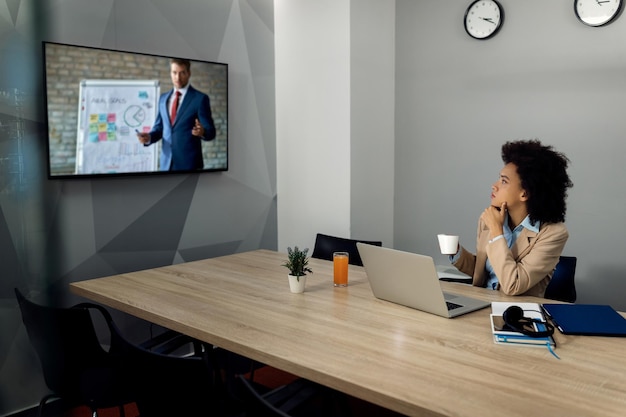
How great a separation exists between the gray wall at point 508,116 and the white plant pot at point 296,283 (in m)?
1.88

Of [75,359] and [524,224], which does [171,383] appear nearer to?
[75,359]

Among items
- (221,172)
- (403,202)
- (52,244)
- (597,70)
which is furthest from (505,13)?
(52,244)

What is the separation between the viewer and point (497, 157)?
3781 millimetres

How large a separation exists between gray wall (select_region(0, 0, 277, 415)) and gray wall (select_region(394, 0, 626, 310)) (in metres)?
1.03

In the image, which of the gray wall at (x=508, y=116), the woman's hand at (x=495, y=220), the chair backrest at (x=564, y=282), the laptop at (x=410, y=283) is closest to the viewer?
the laptop at (x=410, y=283)

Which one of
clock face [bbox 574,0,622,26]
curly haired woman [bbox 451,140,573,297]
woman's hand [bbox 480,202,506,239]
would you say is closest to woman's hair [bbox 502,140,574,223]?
curly haired woman [bbox 451,140,573,297]

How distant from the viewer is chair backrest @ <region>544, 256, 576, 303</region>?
269 centimetres

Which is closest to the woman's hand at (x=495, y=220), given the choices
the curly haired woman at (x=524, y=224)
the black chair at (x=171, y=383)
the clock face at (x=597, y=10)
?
the curly haired woman at (x=524, y=224)

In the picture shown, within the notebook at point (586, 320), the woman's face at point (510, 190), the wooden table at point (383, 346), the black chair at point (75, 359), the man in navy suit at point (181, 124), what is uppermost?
the man in navy suit at point (181, 124)

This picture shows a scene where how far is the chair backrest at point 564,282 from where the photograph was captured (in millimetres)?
2689

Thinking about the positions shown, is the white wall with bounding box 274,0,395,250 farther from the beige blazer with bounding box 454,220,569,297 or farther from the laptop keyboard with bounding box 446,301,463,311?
the laptop keyboard with bounding box 446,301,463,311

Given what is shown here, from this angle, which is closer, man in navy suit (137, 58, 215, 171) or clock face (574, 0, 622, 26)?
clock face (574, 0, 622, 26)

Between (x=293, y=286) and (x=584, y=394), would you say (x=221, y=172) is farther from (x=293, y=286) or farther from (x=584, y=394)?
(x=584, y=394)

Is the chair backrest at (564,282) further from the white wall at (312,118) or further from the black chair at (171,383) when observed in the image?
the black chair at (171,383)
